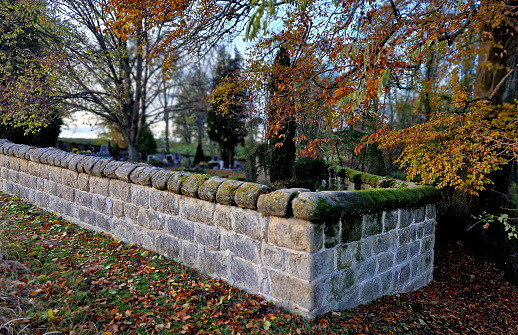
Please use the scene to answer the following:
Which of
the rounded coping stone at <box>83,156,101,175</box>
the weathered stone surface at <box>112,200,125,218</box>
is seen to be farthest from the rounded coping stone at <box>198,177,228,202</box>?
the rounded coping stone at <box>83,156,101,175</box>

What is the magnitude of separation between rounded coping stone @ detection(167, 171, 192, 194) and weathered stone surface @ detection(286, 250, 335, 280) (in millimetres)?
1660

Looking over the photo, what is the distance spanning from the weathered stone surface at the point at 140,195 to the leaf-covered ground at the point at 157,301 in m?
0.65

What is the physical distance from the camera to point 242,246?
11.5 feet

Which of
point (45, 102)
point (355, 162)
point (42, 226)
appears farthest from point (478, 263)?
point (45, 102)

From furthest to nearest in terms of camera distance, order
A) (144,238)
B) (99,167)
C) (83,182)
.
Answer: (83,182) < (99,167) < (144,238)

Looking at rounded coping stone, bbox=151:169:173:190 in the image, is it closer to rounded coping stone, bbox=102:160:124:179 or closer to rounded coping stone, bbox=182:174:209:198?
rounded coping stone, bbox=182:174:209:198

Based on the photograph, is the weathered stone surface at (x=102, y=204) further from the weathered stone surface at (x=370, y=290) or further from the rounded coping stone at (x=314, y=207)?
the weathered stone surface at (x=370, y=290)

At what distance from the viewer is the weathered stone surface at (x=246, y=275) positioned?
11.1 feet

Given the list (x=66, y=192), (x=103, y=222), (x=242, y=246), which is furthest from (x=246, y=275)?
(x=66, y=192)

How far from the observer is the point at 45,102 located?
30.3ft

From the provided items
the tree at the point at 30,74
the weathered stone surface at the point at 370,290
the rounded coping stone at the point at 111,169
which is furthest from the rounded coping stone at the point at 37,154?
the weathered stone surface at the point at 370,290

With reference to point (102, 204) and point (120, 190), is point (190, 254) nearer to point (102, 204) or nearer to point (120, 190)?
point (120, 190)

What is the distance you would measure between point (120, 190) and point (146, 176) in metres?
0.76

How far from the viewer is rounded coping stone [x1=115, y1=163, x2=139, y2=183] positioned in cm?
472
